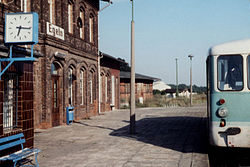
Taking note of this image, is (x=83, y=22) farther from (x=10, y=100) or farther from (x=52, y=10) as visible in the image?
(x=10, y=100)

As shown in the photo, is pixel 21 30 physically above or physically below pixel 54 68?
above

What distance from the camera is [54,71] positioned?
16.5 meters

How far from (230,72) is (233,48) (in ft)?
1.93

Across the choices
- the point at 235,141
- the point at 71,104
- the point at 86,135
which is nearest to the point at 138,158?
the point at 235,141

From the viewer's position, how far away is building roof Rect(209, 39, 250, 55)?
7.57 meters

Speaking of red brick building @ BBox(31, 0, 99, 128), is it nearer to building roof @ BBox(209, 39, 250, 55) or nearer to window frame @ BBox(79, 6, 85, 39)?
window frame @ BBox(79, 6, 85, 39)

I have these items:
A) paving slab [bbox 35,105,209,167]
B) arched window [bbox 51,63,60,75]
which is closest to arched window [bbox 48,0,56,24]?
arched window [bbox 51,63,60,75]

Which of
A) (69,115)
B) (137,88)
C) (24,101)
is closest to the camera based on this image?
(24,101)

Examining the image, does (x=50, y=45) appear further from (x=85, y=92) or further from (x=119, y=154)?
(x=119, y=154)

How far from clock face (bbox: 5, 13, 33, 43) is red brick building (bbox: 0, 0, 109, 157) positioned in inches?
19.1

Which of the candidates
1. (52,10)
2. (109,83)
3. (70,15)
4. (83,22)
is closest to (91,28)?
(83,22)

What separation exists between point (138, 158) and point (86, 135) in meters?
5.04

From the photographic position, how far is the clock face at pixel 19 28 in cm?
711

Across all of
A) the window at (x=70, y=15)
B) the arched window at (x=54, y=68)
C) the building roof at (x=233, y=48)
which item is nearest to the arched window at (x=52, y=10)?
the arched window at (x=54, y=68)
